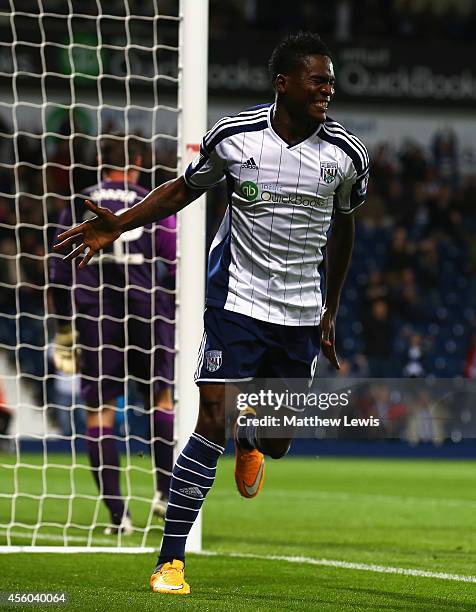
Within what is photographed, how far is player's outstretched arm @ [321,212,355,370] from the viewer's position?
492 centimetres

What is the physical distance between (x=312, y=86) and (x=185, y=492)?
5.10 feet

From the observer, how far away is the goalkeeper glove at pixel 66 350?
7.48 metres

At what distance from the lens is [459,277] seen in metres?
21.0

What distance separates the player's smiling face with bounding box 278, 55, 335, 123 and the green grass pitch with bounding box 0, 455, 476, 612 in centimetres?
174

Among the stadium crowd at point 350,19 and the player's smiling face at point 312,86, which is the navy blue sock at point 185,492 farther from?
the stadium crowd at point 350,19

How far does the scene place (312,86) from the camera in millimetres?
4531

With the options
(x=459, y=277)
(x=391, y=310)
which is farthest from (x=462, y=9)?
(x=391, y=310)

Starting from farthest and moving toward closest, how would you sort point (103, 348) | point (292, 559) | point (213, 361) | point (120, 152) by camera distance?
point (103, 348), point (120, 152), point (292, 559), point (213, 361)

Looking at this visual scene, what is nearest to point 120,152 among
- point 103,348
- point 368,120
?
point 103,348

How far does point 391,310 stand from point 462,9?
7032mm

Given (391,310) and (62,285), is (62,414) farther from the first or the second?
(62,285)

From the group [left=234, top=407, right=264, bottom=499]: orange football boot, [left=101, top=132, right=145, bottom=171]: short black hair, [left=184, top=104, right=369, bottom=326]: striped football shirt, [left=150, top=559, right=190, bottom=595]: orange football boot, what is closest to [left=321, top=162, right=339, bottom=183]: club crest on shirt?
[left=184, top=104, right=369, bottom=326]: striped football shirt

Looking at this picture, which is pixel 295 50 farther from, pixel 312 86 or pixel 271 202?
pixel 271 202

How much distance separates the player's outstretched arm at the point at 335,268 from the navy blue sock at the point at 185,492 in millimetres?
686
